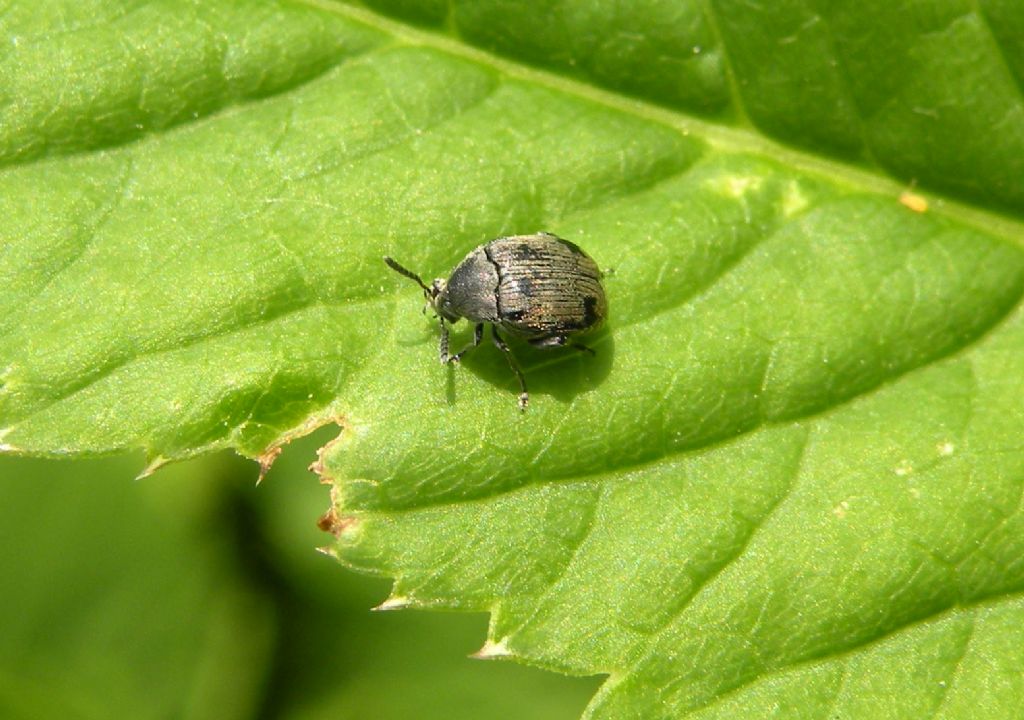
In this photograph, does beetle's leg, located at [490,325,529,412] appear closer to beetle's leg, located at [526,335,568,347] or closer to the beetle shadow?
the beetle shadow

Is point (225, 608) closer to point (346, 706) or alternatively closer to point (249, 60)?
point (346, 706)

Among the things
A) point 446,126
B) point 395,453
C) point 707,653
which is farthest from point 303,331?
point 707,653

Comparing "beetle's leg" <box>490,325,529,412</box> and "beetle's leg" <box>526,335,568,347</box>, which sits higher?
"beetle's leg" <box>526,335,568,347</box>

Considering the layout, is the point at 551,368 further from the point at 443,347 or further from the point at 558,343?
the point at 443,347

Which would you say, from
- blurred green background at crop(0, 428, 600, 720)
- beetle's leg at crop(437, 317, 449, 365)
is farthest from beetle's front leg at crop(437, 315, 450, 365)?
blurred green background at crop(0, 428, 600, 720)

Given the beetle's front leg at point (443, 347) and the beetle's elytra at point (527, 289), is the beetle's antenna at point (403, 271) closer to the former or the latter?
the beetle's elytra at point (527, 289)
